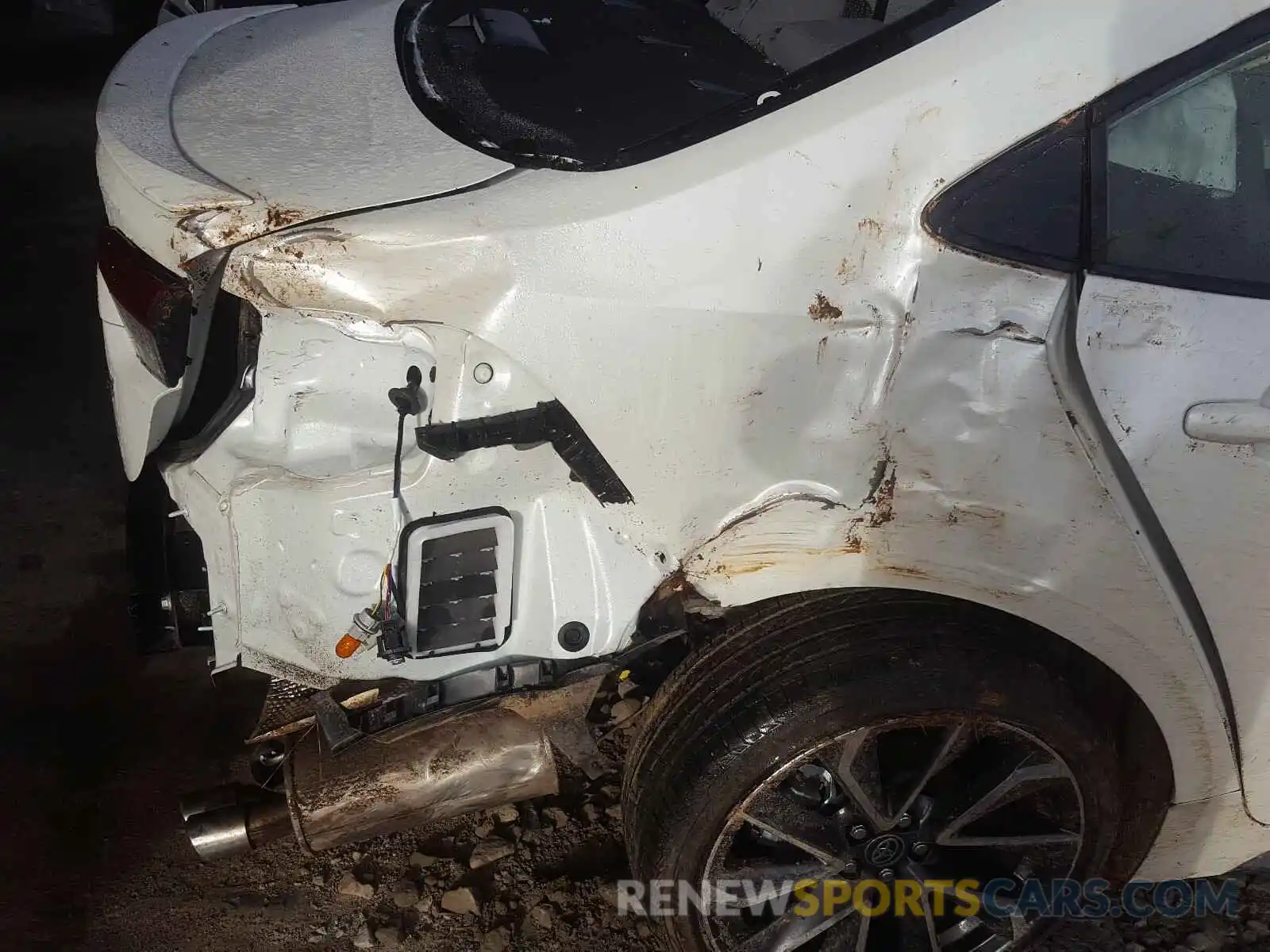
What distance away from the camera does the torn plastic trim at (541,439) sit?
63.2 inches

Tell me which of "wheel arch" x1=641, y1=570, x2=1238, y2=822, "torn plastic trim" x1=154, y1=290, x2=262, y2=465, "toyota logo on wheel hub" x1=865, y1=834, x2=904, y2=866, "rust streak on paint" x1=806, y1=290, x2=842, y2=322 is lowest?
"toyota logo on wheel hub" x1=865, y1=834, x2=904, y2=866

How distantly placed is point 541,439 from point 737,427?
1.12ft

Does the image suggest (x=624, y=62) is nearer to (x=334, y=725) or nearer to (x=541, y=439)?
(x=541, y=439)

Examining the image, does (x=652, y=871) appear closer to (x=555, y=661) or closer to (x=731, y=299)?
(x=555, y=661)

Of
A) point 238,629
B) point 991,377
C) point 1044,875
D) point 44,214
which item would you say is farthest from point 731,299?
point 44,214

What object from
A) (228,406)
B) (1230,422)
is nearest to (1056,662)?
(1230,422)

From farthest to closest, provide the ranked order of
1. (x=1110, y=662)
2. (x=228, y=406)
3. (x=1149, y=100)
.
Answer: (x=228, y=406) → (x=1110, y=662) → (x=1149, y=100)

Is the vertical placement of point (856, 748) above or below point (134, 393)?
below

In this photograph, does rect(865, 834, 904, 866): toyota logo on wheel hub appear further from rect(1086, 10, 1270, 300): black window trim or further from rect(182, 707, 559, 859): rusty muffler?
rect(1086, 10, 1270, 300): black window trim

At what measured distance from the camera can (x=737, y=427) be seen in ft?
5.10

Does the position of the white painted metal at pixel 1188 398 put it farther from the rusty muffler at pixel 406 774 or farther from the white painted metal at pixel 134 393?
the white painted metal at pixel 134 393

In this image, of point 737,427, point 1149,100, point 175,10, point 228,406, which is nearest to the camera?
point 1149,100

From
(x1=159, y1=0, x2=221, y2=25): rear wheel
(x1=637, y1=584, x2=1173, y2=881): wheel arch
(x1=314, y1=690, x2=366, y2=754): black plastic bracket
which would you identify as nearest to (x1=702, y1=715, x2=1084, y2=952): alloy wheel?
(x1=637, y1=584, x2=1173, y2=881): wheel arch

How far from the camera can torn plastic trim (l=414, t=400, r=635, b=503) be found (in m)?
1.61
